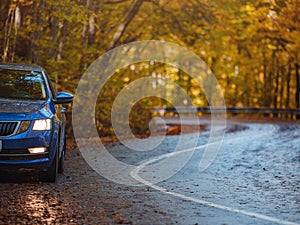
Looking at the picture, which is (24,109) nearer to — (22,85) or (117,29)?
(22,85)

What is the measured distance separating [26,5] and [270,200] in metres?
13.0

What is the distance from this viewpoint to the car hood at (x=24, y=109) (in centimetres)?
1063

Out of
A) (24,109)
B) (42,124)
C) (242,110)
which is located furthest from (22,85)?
(242,110)

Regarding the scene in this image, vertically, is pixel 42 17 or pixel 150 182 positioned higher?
pixel 42 17

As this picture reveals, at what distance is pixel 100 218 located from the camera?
26.8 feet

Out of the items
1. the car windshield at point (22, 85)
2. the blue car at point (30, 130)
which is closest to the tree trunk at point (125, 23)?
the car windshield at point (22, 85)

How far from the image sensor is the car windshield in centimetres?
1177

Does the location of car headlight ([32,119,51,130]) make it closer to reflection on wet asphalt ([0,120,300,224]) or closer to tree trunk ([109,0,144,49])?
reflection on wet asphalt ([0,120,300,224])

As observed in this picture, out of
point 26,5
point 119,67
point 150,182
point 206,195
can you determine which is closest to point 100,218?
point 206,195

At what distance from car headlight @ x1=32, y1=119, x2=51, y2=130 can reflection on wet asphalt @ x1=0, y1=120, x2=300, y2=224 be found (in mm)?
922

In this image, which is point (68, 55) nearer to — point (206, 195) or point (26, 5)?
point (26, 5)

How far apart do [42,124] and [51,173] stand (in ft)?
2.93

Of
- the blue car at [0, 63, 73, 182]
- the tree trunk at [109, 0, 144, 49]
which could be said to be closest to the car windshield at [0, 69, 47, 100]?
the blue car at [0, 63, 73, 182]

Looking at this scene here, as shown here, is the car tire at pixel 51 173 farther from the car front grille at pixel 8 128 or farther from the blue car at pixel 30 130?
the car front grille at pixel 8 128
